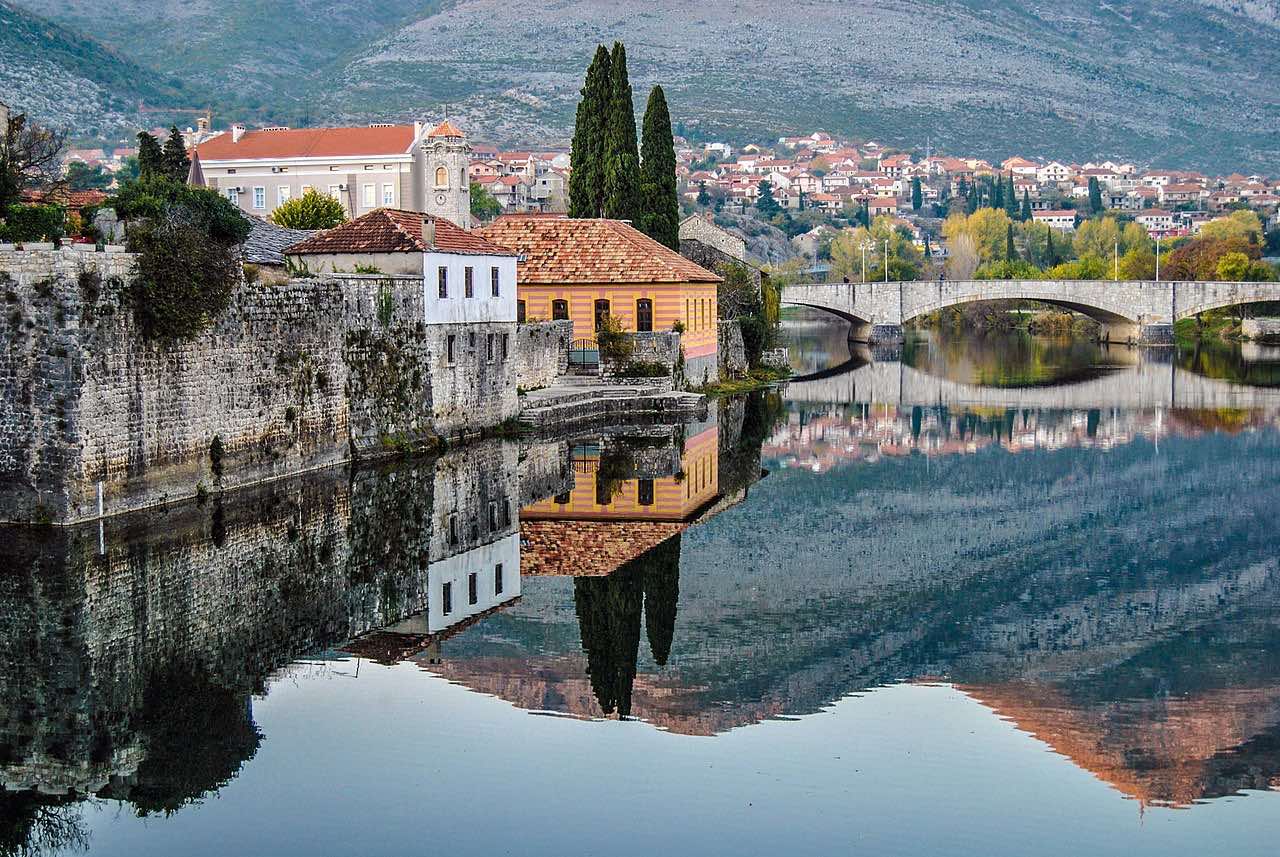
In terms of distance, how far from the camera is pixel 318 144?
81.7 metres

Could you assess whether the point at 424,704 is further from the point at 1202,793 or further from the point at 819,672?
the point at 1202,793

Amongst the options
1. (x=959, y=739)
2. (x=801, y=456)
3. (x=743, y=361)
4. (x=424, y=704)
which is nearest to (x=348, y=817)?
(x=424, y=704)

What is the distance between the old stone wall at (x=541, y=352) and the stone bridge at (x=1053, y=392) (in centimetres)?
880

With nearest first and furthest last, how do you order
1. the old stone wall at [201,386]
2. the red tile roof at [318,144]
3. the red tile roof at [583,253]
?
the old stone wall at [201,386] → the red tile roof at [583,253] → the red tile roof at [318,144]

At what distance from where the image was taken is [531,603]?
18.4 m

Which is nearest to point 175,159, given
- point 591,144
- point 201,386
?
point 591,144

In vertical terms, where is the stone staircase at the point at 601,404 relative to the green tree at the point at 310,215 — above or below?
below

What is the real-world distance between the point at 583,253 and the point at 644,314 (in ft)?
7.04

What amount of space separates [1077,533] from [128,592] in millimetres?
13053

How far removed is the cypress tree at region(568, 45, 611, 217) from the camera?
1960 inches

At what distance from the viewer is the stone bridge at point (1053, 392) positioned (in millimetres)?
47531

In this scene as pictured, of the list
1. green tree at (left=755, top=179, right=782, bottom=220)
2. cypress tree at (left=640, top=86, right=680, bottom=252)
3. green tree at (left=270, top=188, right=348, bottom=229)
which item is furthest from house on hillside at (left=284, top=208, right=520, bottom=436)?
A: green tree at (left=755, top=179, right=782, bottom=220)

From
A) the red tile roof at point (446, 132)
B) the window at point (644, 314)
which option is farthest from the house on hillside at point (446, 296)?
the red tile roof at point (446, 132)

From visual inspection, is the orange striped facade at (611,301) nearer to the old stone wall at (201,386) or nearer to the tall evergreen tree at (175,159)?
the old stone wall at (201,386)
